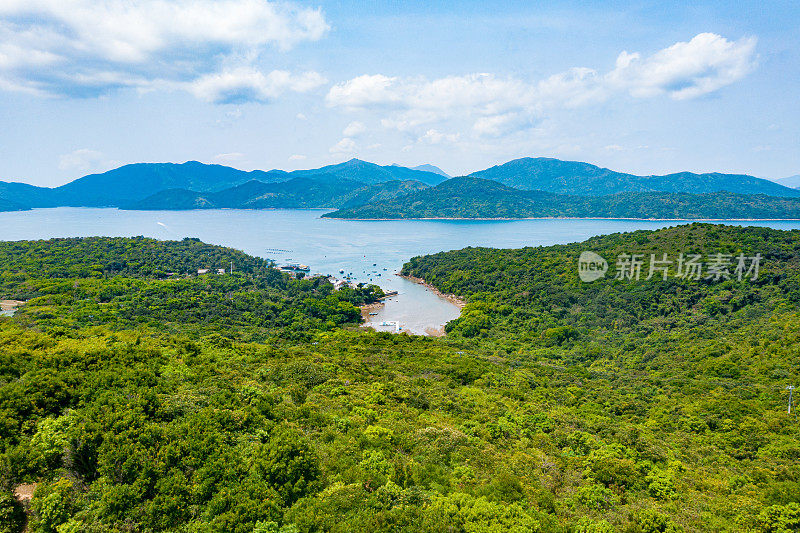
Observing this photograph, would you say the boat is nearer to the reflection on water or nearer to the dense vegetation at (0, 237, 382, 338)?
the reflection on water

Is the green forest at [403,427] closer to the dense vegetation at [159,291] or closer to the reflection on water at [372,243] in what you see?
the dense vegetation at [159,291]

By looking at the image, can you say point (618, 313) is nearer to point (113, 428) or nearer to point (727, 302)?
point (727, 302)

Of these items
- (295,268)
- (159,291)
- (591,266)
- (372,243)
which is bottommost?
(159,291)

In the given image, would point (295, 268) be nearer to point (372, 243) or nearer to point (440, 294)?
point (440, 294)

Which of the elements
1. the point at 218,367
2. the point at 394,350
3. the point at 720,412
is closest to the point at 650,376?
the point at 720,412

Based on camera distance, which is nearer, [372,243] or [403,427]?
[403,427]

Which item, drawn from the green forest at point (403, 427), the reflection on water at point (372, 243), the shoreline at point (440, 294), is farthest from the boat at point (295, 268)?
the green forest at point (403, 427)

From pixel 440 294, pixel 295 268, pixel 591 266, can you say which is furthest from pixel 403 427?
pixel 295 268
